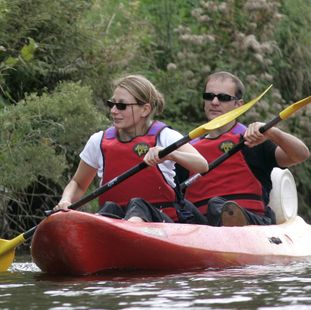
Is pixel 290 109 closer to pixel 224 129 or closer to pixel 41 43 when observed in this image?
pixel 224 129

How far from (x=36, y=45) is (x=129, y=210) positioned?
109 inches

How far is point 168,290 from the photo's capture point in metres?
5.65

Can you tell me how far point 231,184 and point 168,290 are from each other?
7.22 feet

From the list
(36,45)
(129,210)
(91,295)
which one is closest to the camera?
(91,295)

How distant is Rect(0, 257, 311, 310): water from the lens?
16.8 ft

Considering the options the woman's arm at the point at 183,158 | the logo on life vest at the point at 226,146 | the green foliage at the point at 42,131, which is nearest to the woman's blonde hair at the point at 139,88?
the woman's arm at the point at 183,158

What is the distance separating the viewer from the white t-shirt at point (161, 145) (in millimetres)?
7062

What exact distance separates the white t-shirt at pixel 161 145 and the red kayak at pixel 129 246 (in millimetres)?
435

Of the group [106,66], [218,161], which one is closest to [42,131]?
[106,66]

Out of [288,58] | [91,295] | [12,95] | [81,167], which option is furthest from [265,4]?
[91,295]

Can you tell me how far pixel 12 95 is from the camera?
977 centimetres

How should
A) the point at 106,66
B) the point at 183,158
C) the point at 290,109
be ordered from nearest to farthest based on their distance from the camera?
1. the point at 183,158
2. the point at 290,109
3. the point at 106,66

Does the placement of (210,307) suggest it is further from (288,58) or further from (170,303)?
(288,58)

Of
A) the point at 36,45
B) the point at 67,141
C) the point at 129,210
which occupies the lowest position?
the point at 129,210
